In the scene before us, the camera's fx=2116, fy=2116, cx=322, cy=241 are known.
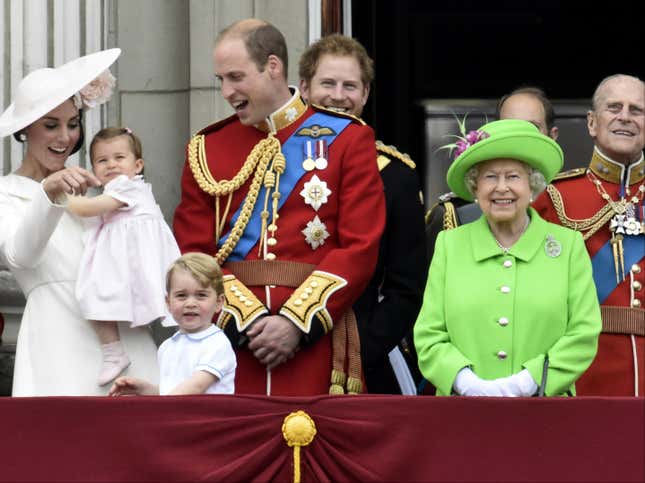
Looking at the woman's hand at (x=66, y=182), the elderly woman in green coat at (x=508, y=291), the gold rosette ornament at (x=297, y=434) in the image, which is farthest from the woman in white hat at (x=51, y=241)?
the elderly woman in green coat at (x=508, y=291)

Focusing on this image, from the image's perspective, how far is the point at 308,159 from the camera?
683 centimetres

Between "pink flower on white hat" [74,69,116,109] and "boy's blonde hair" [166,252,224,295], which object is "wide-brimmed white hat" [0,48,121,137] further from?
"boy's blonde hair" [166,252,224,295]

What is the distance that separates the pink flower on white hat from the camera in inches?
271

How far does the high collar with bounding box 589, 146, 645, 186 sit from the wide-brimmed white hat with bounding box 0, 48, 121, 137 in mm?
1694

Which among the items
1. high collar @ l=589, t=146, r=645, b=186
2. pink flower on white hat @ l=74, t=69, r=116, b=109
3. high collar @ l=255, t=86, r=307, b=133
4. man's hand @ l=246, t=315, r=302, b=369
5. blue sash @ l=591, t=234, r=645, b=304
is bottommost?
man's hand @ l=246, t=315, r=302, b=369

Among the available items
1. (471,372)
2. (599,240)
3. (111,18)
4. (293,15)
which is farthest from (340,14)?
(471,372)

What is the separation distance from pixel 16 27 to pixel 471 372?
2.97 meters

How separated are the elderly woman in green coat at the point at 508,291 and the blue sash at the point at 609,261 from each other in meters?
0.46

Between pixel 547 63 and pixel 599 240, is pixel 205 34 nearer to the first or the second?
pixel 599 240

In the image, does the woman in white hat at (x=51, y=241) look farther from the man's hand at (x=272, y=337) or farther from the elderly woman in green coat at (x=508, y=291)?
the elderly woman in green coat at (x=508, y=291)

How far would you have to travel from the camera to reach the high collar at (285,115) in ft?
22.6

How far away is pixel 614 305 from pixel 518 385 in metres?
0.83

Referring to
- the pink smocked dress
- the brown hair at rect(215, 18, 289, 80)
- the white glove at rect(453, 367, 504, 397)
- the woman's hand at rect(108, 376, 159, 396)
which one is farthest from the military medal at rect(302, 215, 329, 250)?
the woman's hand at rect(108, 376, 159, 396)

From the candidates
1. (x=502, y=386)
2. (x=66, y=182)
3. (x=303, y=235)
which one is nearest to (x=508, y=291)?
(x=502, y=386)
